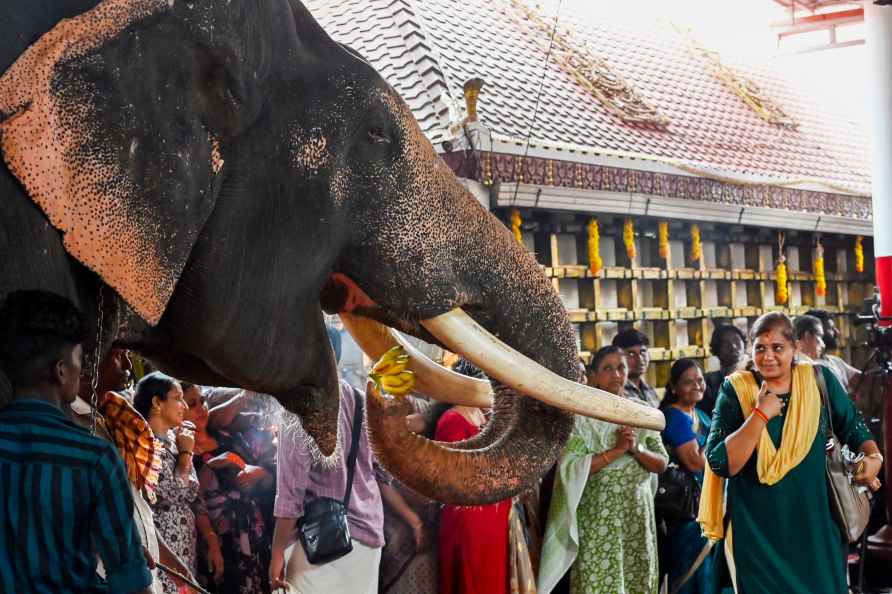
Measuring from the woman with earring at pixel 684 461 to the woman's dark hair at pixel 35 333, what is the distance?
4503 mm

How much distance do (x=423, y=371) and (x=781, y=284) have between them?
8223mm

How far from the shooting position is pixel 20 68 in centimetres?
124

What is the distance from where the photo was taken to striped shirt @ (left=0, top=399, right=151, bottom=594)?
1.59 m

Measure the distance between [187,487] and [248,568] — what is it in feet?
1.73

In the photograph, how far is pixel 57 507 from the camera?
165 centimetres

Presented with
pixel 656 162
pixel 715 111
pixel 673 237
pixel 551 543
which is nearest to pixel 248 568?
pixel 551 543

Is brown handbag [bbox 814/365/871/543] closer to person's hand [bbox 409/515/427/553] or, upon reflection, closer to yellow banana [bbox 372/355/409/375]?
person's hand [bbox 409/515/427/553]

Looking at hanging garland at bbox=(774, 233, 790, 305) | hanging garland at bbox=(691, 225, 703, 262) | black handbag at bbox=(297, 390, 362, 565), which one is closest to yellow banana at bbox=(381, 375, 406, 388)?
black handbag at bbox=(297, 390, 362, 565)

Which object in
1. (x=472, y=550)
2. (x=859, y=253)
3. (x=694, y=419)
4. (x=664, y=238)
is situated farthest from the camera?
(x=859, y=253)

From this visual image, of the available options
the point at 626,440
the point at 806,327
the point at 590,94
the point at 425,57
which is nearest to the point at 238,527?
the point at 626,440

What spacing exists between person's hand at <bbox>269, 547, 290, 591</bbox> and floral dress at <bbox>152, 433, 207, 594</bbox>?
0.29 meters

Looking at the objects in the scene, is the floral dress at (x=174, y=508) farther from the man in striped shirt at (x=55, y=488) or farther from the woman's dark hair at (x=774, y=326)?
the woman's dark hair at (x=774, y=326)

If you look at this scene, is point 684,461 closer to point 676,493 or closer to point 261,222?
point 676,493

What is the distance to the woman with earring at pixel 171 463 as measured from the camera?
153 inches
